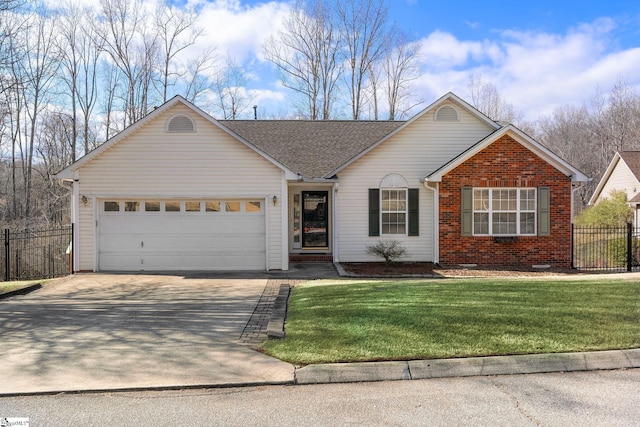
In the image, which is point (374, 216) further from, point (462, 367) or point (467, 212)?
point (462, 367)

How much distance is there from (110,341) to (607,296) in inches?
334

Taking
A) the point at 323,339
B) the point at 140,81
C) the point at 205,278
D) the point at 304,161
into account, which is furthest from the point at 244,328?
the point at 140,81

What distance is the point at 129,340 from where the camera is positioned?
22.0ft

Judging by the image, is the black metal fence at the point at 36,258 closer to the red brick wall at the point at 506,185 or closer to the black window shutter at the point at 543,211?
the red brick wall at the point at 506,185

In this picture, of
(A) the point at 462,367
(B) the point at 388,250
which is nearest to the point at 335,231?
(B) the point at 388,250

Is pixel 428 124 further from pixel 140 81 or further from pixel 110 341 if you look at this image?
pixel 140 81

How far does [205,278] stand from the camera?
1299cm

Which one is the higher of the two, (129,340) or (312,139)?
(312,139)

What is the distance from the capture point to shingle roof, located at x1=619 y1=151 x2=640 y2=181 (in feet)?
103

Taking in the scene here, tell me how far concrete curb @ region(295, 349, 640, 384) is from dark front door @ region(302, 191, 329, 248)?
11.8 m

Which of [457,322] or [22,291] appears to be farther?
[22,291]

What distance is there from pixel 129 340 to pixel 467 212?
11.6m

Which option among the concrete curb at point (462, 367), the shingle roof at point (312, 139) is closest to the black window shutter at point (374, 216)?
the shingle roof at point (312, 139)

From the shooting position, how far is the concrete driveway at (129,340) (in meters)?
5.21
